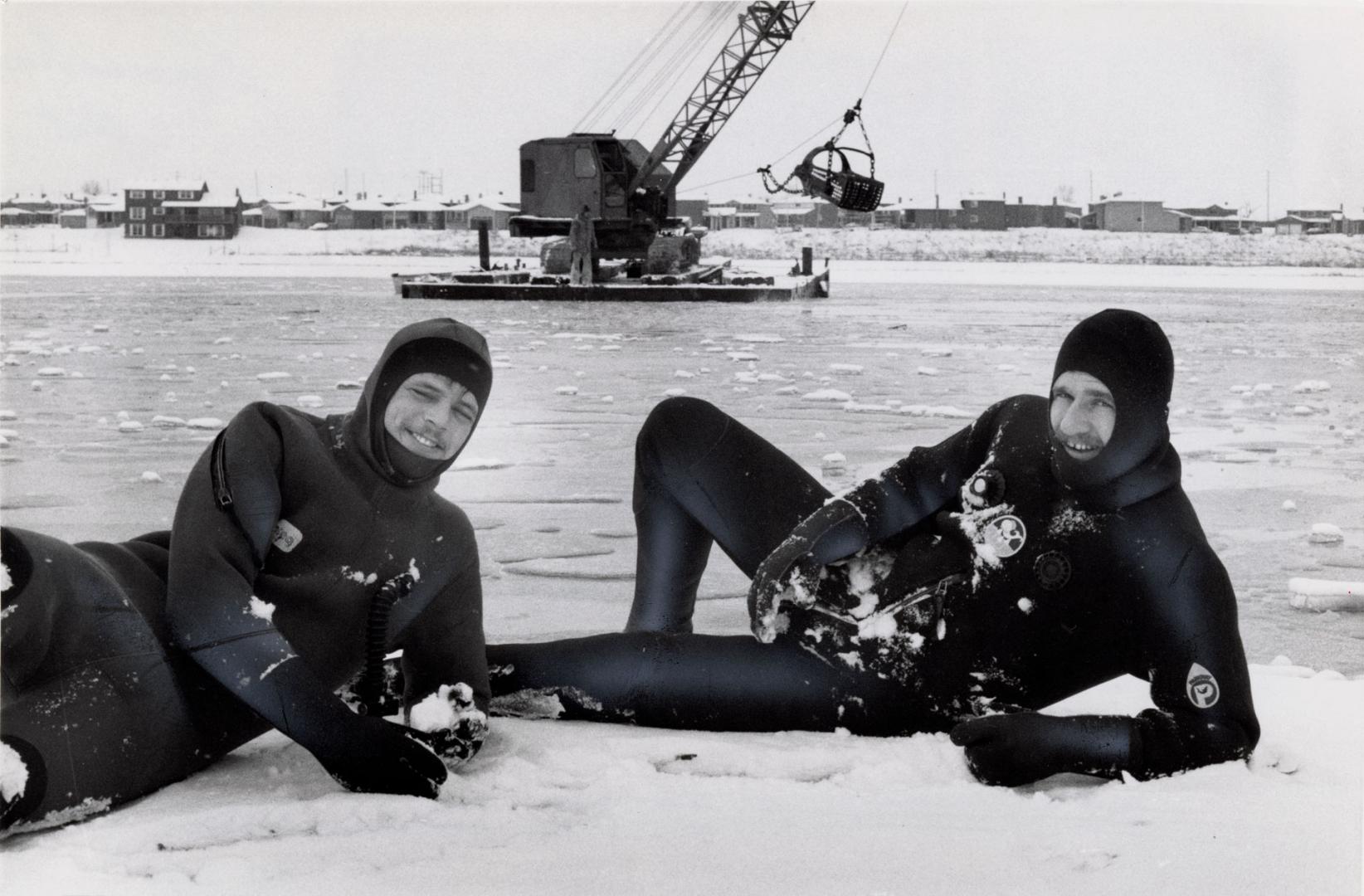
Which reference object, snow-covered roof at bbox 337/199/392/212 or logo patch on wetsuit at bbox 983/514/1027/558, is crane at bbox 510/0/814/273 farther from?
logo patch on wetsuit at bbox 983/514/1027/558

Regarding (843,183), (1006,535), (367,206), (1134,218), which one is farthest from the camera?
(367,206)

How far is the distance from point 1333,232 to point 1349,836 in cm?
225

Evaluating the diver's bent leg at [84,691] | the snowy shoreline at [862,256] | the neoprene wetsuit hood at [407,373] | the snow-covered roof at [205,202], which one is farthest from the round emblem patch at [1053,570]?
the snow-covered roof at [205,202]

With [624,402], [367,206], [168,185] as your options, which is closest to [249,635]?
[168,185]

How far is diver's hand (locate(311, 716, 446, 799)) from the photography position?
5.71 feet

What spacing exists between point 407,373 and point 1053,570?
0.97m

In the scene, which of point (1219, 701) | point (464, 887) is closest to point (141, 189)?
point (464, 887)

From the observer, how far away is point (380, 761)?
176 centimetres

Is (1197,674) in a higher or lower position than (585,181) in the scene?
lower

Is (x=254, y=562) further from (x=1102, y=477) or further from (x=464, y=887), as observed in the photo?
(x=1102, y=477)

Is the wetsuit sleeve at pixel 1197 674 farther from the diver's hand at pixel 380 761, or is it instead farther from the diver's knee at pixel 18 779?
the diver's knee at pixel 18 779

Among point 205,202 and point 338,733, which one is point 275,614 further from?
point 205,202

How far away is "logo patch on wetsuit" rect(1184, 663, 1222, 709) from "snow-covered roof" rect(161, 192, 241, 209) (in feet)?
11.1

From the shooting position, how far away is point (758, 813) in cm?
181
